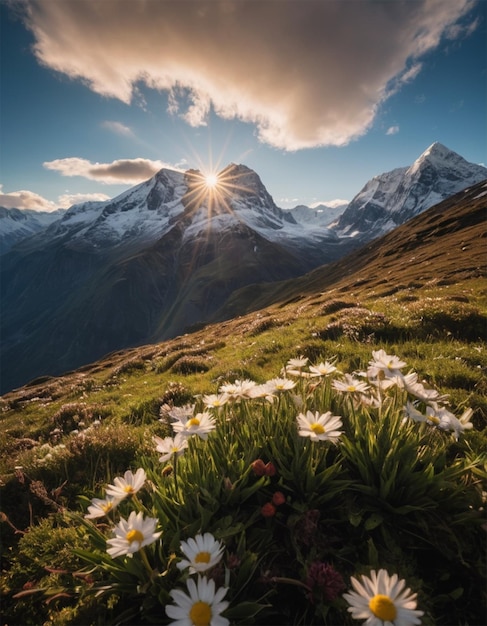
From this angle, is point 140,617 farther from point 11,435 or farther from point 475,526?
point 11,435

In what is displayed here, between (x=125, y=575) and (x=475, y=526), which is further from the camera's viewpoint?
(x=475, y=526)

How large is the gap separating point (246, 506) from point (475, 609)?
2082mm

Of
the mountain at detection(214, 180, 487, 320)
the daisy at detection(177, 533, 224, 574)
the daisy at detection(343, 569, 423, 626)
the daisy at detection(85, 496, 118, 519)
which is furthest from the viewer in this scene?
the mountain at detection(214, 180, 487, 320)

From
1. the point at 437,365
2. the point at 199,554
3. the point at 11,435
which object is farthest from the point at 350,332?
the point at 11,435

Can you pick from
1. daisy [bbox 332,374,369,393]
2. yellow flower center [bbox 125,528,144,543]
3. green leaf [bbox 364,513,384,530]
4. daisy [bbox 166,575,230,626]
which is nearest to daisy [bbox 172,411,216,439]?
yellow flower center [bbox 125,528,144,543]

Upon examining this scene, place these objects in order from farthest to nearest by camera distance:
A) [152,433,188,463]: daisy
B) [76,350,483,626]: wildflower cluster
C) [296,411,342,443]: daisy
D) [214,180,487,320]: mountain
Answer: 1. [214,180,487,320]: mountain
2. [152,433,188,463]: daisy
3. [296,411,342,443]: daisy
4. [76,350,483,626]: wildflower cluster

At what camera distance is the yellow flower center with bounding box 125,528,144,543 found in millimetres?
2641

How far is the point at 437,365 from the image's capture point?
7.94 meters

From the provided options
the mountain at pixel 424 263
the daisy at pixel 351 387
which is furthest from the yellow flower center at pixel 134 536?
the mountain at pixel 424 263

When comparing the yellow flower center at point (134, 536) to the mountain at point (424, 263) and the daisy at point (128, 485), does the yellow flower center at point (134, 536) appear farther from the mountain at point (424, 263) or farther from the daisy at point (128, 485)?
the mountain at point (424, 263)

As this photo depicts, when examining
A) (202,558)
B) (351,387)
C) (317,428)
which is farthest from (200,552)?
(351,387)

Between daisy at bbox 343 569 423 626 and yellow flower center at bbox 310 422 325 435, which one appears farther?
yellow flower center at bbox 310 422 325 435

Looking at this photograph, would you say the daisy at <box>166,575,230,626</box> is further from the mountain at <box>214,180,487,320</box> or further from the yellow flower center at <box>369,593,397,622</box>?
the mountain at <box>214,180,487,320</box>

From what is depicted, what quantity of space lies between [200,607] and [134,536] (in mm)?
719
